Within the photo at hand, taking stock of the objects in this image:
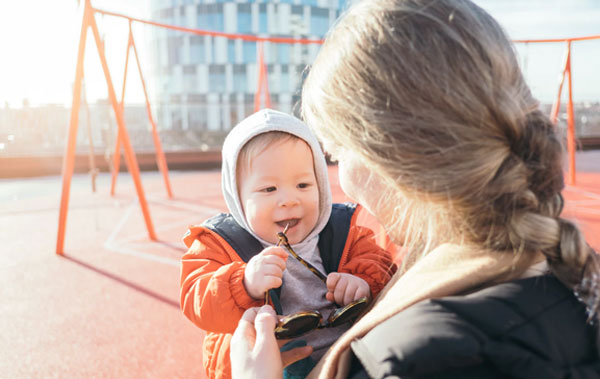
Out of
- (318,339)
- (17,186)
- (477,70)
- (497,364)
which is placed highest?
(477,70)

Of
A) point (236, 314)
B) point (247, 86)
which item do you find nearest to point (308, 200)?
point (236, 314)

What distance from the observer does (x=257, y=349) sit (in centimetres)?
82

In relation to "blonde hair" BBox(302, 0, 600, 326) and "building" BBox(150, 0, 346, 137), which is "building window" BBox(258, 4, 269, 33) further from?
"blonde hair" BBox(302, 0, 600, 326)

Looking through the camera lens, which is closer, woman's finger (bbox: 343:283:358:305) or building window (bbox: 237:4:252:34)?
woman's finger (bbox: 343:283:358:305)

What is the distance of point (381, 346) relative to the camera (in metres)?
0.61

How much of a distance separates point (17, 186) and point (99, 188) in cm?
191

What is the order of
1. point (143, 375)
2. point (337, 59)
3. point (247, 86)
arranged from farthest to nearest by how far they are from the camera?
point (247, 86), point (143, 375), point (337, 59)

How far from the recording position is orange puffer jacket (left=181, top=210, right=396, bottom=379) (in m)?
1.06

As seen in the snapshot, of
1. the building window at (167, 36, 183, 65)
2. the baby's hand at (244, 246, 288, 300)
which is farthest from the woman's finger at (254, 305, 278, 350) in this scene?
the building window at (167, 36, 183, 65)

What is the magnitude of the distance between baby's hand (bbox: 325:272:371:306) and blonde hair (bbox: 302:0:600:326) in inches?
16.4

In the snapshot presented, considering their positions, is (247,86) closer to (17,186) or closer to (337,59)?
(17,186)

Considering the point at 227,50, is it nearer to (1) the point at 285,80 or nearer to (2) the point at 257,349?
(1) the point at 285,80

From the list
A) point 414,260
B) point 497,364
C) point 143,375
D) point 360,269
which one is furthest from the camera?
point 143,375

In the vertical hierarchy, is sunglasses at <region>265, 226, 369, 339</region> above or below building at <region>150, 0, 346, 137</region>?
below
